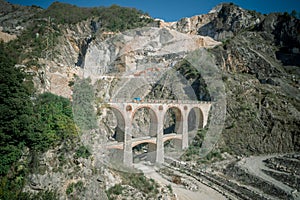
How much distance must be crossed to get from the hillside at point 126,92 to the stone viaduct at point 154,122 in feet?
4.58

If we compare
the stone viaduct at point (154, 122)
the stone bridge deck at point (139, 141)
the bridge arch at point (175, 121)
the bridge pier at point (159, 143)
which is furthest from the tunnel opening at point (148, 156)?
the bridge arch at point (175, 121)

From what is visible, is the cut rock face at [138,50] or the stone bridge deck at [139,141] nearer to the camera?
Answer: the stone bridge deck at [139,141]

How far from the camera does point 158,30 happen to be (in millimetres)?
38188

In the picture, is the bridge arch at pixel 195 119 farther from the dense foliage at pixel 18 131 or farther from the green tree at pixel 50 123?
the dense foliage at pixel 18 131

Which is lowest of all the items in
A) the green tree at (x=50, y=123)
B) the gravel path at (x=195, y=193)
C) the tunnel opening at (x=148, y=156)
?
the gravel path at (x=195, y=193)

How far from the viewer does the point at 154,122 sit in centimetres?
2033

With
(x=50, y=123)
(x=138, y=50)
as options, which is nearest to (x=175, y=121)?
(x=138, y=50)

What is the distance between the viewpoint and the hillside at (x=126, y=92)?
8.98 meters

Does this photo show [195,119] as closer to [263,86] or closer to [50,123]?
[263,86]

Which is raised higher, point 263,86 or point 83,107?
point 263,86

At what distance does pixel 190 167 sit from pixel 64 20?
88.6 feet

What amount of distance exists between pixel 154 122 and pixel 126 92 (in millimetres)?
8877

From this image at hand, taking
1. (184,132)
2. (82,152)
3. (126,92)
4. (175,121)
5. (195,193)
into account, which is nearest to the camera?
(82,152)

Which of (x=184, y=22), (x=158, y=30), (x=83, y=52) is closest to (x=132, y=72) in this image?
(x=83, y=52)
